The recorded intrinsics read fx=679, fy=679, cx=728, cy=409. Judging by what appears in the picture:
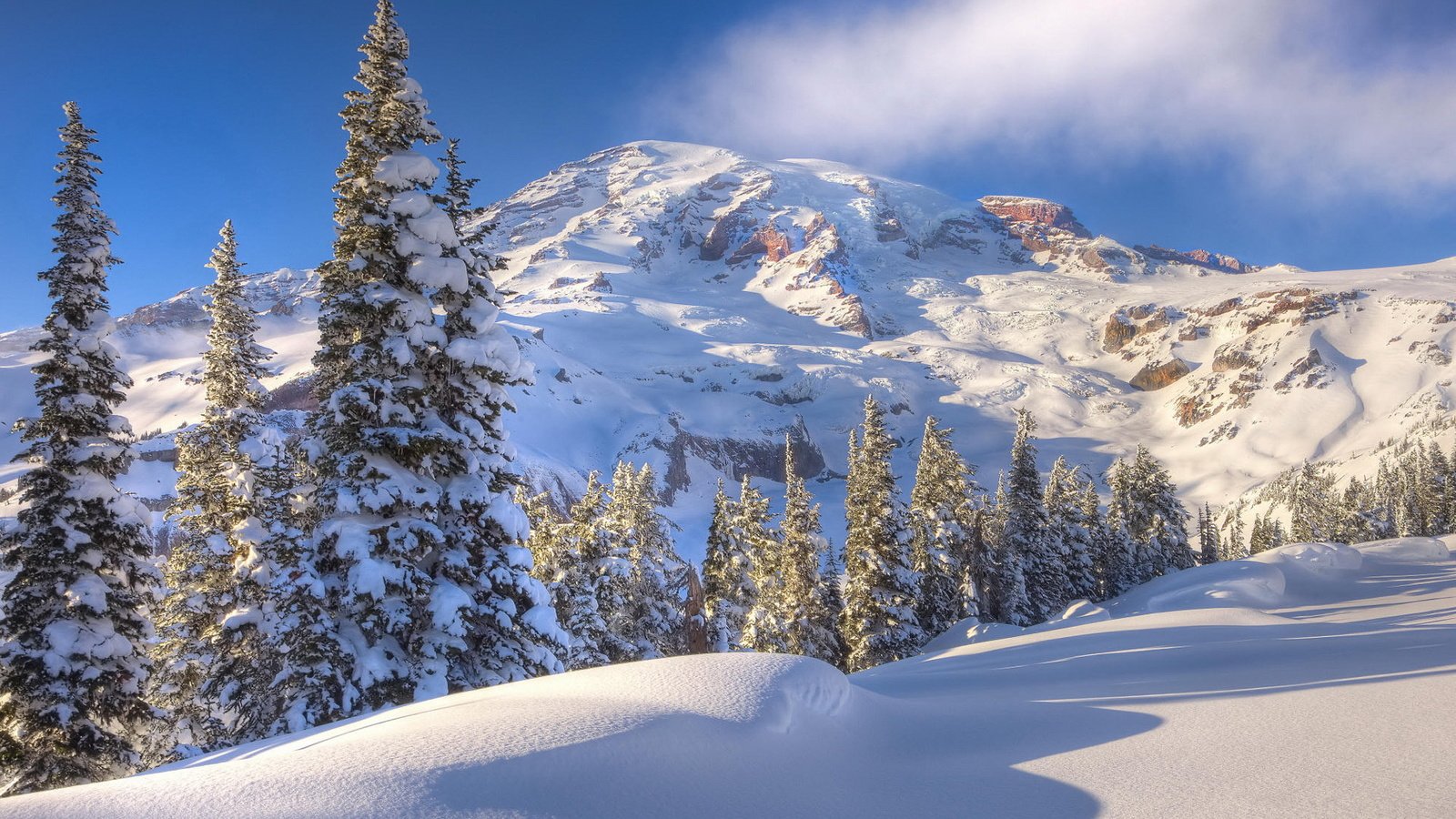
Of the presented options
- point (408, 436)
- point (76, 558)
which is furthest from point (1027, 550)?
point (76, 558)

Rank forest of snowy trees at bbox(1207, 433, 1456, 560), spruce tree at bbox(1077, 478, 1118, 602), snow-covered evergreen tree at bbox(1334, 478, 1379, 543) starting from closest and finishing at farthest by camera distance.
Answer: spruce tree at bbox(1077, 478, 1118, 602) → snow-covered evergreen tree at bbox(1334, 478, 1379, 543) → forest of snowy trees at bbox(1207, 433, 1456, 560)

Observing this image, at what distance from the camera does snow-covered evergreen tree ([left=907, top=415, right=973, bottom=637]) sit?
32.3 m

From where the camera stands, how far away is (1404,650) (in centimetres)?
1057

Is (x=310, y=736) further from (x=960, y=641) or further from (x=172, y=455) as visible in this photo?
(x=172, y=455)

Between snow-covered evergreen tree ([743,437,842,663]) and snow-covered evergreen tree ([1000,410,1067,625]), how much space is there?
50.2 feet

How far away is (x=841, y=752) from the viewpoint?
6.04 meters

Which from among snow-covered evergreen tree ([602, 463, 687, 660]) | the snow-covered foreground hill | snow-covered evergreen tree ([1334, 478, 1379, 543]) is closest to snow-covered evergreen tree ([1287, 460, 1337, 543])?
snow-covered evergreen tree ([1334, 478, 1379, 543])

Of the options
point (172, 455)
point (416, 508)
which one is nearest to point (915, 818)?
point (416, 508)

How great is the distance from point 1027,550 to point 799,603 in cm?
1899

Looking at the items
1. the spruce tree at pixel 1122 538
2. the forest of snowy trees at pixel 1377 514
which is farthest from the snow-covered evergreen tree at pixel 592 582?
the forest of snowy trees at pixel 1377 514

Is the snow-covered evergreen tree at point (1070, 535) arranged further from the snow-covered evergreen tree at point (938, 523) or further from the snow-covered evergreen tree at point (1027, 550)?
the snow-covered evergreen tree at point (938, 523)

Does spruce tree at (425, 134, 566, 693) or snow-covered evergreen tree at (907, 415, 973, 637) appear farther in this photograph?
snow-covered evergreen tree at (907, 415, 973, 637)

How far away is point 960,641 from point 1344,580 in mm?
19742

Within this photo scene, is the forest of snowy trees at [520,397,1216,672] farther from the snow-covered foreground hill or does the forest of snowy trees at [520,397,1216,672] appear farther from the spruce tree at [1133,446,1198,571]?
the snow-covered foreground hill
